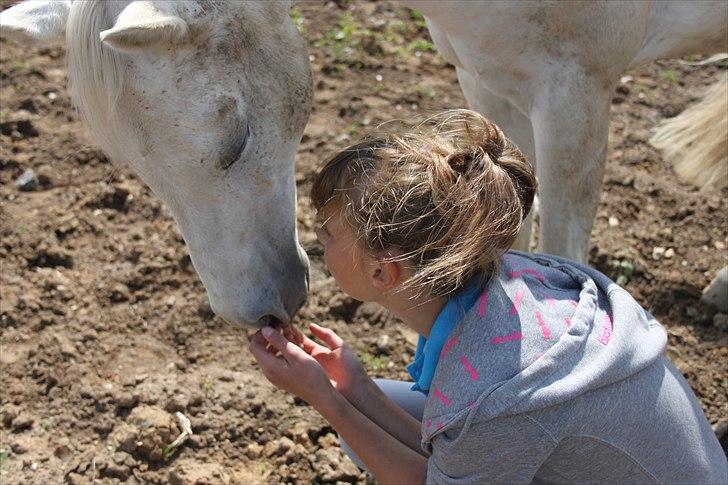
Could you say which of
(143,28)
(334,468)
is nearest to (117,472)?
(334,468)

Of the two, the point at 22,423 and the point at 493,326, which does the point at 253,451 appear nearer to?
the point at 22,423

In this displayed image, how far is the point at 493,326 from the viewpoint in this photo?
145 centimetres

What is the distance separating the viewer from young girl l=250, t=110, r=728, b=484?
1.42m

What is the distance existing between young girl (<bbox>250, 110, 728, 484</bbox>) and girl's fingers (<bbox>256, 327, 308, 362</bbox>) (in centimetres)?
27

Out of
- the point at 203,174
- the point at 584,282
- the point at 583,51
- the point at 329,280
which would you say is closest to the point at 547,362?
the point at 584,282

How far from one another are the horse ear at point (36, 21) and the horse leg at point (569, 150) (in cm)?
115

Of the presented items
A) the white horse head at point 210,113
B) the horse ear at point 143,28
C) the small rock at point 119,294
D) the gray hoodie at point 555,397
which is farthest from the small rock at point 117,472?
the horse ear at point 143,28

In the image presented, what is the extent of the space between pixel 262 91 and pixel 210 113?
0.15 meters

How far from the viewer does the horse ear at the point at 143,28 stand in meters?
1.51

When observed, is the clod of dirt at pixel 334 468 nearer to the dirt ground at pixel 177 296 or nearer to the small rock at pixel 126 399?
the dirt ground at pixel 177 296

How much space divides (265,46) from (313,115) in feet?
6.19

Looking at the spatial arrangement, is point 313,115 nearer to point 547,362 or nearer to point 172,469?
point 172,469

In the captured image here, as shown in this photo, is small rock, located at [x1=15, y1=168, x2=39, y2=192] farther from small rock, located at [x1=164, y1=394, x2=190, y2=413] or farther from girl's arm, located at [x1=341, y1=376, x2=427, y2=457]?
girl's arm, located at [x1=341, y1=376, x2=427, y2=457]

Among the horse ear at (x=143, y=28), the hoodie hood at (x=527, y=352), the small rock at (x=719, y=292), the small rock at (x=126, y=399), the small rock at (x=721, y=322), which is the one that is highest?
the horse ear at (x=143, y=28)
